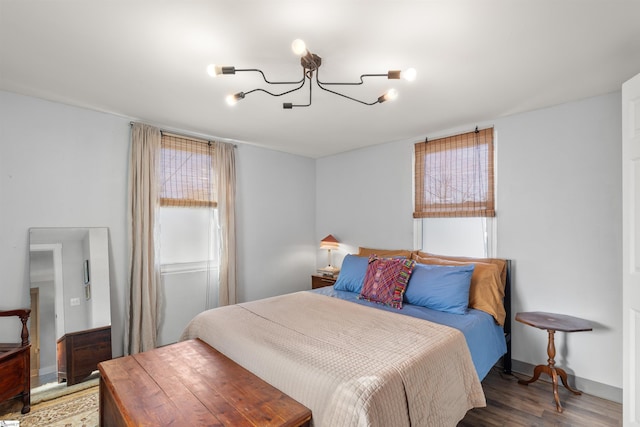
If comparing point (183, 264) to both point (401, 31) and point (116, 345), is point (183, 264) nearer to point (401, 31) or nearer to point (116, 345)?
point (116, 345)

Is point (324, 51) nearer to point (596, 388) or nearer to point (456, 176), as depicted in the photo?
point (456, 176)

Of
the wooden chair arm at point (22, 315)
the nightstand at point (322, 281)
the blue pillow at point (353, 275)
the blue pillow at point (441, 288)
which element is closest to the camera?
the wooden chair arm at point (22, 315)

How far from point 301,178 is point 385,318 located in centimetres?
293

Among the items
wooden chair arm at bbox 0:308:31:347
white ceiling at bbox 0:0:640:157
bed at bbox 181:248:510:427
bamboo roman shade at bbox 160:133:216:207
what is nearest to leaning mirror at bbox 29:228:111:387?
wooden chair arm at bbox 0:308:31:347

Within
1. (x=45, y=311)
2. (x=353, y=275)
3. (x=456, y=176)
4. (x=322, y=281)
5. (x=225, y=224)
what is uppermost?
(x=456, y=176)

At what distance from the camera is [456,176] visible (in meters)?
3.41

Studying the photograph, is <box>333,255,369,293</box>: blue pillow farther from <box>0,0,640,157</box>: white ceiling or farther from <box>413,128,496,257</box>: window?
<box>0,0,640,157</box>: white ceiling

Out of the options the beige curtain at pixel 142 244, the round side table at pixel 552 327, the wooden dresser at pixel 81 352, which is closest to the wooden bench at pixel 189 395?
the wooden dresser at pixel 81 352

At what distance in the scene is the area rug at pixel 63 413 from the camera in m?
2.14

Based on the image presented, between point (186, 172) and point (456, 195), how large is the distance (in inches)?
125

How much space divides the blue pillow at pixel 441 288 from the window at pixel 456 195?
1.99 ft

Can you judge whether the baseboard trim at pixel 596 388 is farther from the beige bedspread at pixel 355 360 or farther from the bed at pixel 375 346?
the beige bedspread at pixel 355 360

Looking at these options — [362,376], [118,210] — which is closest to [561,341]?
[362,376]

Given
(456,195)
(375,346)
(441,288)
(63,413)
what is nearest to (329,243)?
(456,195)
